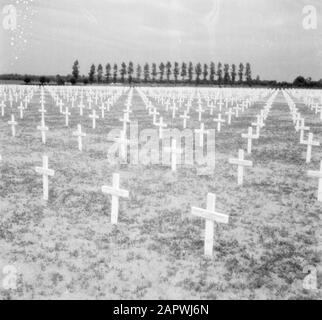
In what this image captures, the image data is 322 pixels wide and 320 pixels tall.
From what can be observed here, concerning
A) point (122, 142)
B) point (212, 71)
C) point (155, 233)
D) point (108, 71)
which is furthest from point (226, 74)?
point (155, 233)

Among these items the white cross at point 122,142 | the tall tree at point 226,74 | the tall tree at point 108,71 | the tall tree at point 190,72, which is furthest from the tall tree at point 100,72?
the white cross at point 122,142

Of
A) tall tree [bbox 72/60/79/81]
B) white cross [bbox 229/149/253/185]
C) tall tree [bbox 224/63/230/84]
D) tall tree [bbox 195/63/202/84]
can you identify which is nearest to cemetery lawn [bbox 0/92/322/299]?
white cross [bbox 229/149/253/185]

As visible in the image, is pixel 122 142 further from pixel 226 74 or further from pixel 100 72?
pixel 226 74

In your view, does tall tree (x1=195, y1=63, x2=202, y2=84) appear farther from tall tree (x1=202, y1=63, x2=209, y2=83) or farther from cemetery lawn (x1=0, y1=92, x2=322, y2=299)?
cemetery lawn (x1=0, y1=92, x2=322, y2=299)

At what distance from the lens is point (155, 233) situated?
6148 mm

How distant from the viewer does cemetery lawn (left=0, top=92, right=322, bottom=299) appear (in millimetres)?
4617

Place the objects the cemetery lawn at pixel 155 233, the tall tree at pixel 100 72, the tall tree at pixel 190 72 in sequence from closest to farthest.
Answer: the cemetery lawn at pixel 155 233
the tall tree at pixel 100 72
the tall tree at pixel 190 72

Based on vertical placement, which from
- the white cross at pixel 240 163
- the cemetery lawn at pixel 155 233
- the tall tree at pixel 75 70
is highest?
the tall tree at pixel 75 70

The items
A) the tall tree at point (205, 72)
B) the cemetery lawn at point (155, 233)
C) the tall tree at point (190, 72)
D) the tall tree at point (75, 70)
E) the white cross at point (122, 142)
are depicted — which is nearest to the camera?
the cemetery lawn at point (155, 233)

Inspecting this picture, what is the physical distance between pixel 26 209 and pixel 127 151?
5825 mm

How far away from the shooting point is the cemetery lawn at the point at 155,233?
15.1 feet

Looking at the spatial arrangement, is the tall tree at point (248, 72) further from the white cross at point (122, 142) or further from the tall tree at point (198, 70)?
the white cross at point (122, 142)
